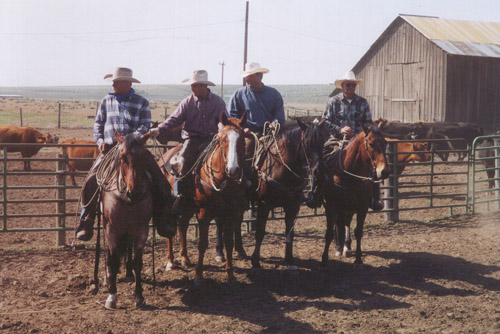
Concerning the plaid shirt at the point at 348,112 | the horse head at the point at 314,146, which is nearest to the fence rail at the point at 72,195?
the plaid shirt at the point at 348,112

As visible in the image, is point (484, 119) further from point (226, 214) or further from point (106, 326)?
point (106, 326)

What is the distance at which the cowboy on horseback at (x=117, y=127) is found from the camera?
5875mm

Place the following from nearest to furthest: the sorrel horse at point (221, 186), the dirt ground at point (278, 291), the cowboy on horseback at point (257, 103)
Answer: the dirt ground at point (278, 291) < the sorrel horse at point (221, 186) < the cowboy on horseback at point (257, 103)

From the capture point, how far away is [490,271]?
22.7 feet

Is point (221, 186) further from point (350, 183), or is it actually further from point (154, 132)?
point (350, 183)

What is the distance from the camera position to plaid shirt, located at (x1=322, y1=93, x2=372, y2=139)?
780 centimetres

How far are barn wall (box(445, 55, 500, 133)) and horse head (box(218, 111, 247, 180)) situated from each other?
21446 mm

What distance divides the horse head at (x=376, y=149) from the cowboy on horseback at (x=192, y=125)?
1.92 m

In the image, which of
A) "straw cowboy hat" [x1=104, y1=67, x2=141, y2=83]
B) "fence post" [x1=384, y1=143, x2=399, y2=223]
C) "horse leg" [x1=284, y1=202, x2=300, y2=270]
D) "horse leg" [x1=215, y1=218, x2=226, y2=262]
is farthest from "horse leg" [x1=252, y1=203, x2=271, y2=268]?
"fence post" [x1=384, y1=143, x2=399, y2=223]

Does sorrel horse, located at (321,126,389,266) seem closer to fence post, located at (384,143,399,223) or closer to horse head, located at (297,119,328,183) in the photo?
horse head, located at (297,119,328,183)

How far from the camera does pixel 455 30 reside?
93.8ft

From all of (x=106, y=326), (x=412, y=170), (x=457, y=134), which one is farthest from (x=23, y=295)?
(x=457, y=134)

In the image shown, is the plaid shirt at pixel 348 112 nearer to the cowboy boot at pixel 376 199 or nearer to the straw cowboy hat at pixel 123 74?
the cowboy boot at pixel 376 199

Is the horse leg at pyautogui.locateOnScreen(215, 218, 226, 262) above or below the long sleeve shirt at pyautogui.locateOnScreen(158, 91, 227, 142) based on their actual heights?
below
